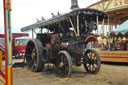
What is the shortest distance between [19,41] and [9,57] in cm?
1406

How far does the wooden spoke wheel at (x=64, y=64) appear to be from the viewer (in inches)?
200

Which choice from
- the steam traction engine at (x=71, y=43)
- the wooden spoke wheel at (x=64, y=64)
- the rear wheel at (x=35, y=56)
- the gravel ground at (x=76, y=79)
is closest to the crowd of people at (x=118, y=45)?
the steam traction engine at (x=71, y=43)

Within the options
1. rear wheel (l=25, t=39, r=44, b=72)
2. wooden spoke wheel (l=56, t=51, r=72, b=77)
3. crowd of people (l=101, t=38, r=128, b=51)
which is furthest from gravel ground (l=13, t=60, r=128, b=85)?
crowd of people (l=101, t=38, r=128, b=51)

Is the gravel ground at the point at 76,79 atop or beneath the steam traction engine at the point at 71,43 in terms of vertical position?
beneath

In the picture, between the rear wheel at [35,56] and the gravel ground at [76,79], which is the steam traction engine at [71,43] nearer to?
the rear wheel at [35,56]

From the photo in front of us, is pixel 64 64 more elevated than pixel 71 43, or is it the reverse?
pixel 71 43

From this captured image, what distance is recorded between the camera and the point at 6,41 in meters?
1.65

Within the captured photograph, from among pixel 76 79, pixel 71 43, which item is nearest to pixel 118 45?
pixel 71 43

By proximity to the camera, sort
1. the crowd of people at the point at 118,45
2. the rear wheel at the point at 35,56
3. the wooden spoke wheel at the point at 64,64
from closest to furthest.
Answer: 1. the wooden spoke wheel at the point at 64,64
2. the rear wheel at the point at 35,56
3. the crowd of people at the point at 118,45

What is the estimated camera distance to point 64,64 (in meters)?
5.49

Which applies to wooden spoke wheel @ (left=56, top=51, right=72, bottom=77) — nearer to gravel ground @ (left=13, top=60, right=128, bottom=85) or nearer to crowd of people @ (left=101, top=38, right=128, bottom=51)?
gravel ground @ (left=13, top=60, right=128, bottom=85)

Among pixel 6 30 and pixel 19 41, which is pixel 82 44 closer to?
pixel 6 30

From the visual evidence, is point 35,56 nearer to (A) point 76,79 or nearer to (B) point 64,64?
(B) point 64,64

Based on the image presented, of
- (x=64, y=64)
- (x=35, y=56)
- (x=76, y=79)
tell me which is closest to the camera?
(x=76, y=79)
